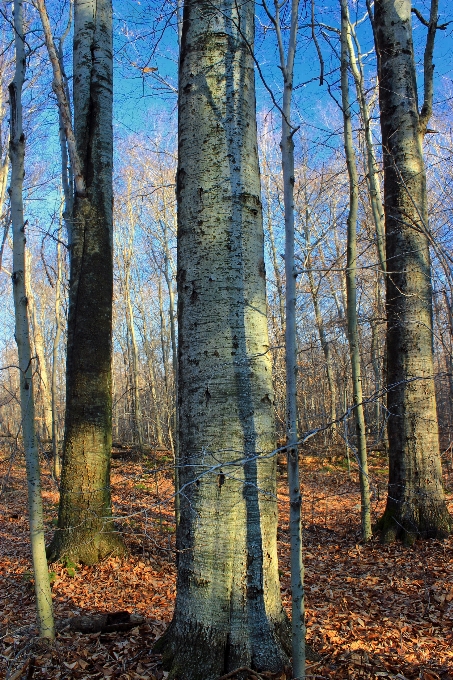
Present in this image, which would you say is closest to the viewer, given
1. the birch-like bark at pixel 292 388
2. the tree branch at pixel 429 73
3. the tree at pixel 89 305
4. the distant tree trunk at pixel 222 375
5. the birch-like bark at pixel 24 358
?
the birch-like bark at pixel 292 388

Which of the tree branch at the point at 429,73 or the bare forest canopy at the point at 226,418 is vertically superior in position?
the tree branch at the point at 429,73

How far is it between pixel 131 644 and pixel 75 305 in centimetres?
358

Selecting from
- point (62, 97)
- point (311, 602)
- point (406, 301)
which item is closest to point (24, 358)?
point (62, 97)

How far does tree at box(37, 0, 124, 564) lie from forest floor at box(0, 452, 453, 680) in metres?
0.43

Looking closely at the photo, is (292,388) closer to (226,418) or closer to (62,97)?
(226,418)

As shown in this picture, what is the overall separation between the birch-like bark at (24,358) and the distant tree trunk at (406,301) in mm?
3824

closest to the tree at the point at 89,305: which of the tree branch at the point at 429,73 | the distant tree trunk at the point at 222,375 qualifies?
the distant tree trunk at the point at 222,375

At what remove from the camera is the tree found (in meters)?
5.20

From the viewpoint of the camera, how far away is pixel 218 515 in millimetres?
2568

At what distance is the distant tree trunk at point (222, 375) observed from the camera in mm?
2547

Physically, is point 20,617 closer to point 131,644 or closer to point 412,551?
point 131,644

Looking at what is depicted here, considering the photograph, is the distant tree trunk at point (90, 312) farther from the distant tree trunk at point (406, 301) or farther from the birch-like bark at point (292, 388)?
the distant tree trunk at point (406, 301)

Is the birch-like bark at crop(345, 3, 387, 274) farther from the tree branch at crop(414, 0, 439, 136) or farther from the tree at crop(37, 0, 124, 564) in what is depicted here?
the tree at crop(37, 0, 124, 564)

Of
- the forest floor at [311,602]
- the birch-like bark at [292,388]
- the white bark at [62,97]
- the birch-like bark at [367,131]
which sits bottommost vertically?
the forest floor at [311,602]
